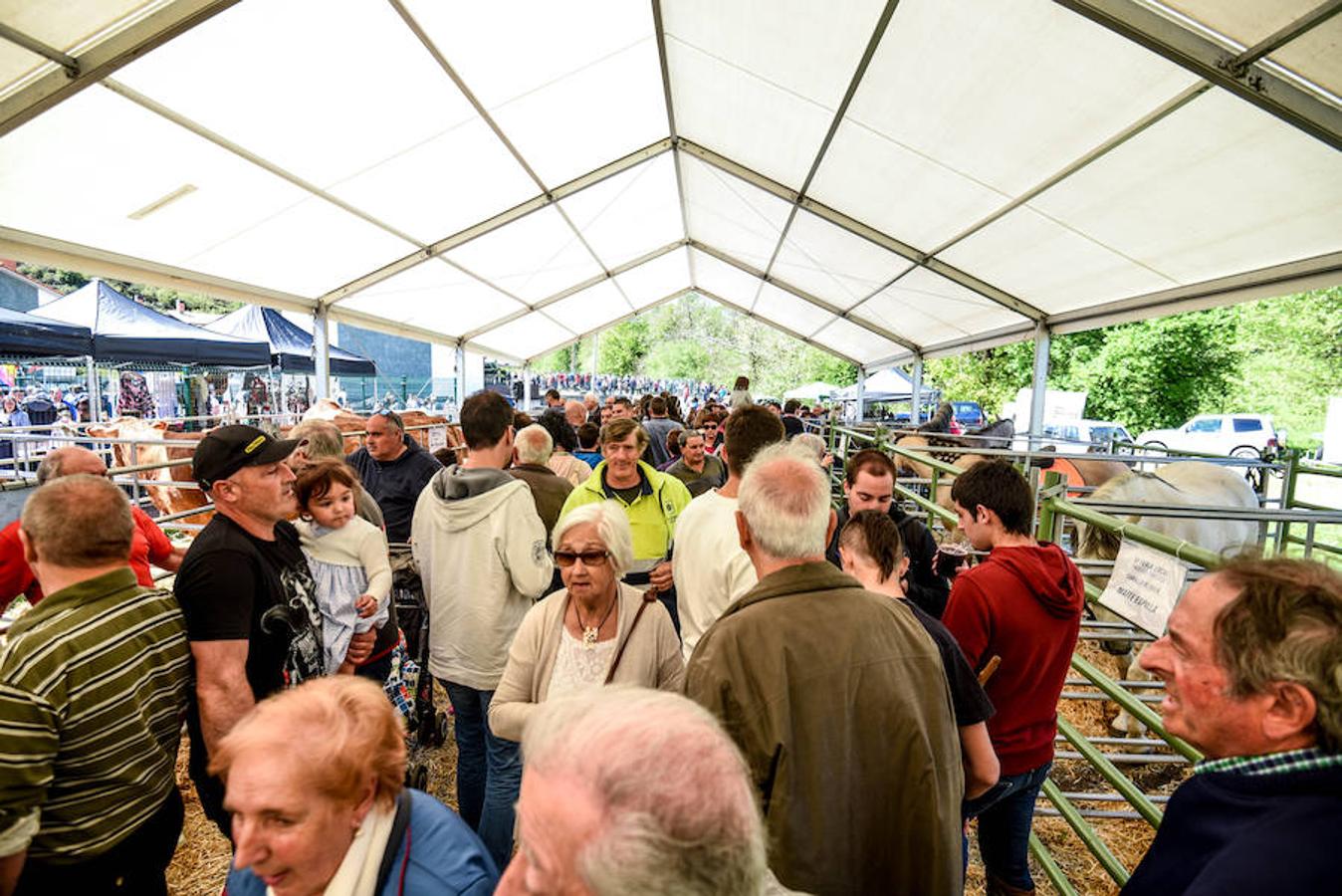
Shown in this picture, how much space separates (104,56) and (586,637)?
181 inches

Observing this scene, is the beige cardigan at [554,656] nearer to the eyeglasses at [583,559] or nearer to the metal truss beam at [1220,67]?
the eyeglasses at [583,559]

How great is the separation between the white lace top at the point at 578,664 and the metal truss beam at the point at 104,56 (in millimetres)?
4395

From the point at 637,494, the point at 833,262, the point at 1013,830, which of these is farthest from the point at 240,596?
the point at 833,262

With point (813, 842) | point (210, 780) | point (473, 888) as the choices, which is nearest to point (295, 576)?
point (210, 780)

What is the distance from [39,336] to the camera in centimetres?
737

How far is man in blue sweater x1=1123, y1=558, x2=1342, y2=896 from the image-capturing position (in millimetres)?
814

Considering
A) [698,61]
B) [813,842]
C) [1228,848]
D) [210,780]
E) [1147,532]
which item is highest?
[698,61]

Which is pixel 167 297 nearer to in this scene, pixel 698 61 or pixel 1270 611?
pixel 698 61

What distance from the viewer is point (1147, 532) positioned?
1.97 metres

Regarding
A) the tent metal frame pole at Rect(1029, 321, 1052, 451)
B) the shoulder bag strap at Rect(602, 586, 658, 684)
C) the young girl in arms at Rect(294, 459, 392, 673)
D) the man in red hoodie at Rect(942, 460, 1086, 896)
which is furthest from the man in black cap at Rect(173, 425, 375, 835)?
the tent metal frame pole at Rect(1029, 321, 1052, 451)

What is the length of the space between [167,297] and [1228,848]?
203ft

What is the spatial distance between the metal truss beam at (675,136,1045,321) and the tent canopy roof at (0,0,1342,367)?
0.13 feet

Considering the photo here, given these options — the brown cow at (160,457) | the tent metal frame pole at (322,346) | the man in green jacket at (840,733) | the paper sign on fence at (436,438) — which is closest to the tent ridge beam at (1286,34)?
the man in green jacket at (840,733)

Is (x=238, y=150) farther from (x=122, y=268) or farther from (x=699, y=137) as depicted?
(x=699, y=137)
